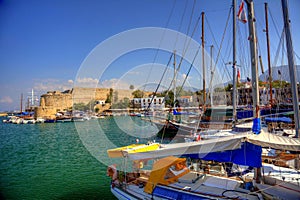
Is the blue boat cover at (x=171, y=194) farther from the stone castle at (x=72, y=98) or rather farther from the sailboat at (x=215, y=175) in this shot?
the stone castle at (x=72, y=98)

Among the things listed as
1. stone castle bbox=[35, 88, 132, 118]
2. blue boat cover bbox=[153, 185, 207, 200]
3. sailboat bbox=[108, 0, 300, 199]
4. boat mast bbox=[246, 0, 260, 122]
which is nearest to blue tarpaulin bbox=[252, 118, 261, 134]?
sailboat bbox=[108, 0, 300, 199]

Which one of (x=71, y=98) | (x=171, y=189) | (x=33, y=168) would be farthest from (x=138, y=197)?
(x=71, y=98)

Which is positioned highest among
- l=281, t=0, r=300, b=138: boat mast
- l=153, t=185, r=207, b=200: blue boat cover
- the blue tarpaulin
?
l=281, t=0, r=300, b=138: boat mast

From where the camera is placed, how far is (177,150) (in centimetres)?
593

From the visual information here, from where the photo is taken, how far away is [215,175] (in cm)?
695

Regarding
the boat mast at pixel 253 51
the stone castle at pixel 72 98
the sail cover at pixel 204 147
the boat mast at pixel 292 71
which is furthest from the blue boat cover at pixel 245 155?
the stone castle at pixel 72 98

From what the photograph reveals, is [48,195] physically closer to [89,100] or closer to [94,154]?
[94,154]

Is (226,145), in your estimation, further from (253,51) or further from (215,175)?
(253,51)

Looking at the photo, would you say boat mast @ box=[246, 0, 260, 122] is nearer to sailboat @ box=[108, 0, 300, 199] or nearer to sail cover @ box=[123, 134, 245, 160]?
sailboat @ box=[108, 0, 300, 199]

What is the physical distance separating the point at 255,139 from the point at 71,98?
96.5m

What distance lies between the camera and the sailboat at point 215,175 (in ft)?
17.3

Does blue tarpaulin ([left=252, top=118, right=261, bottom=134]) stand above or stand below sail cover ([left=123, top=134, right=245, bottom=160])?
above

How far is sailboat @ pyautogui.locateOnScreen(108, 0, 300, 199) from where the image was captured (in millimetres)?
5280

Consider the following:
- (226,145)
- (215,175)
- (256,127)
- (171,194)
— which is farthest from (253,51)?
(171,194)
